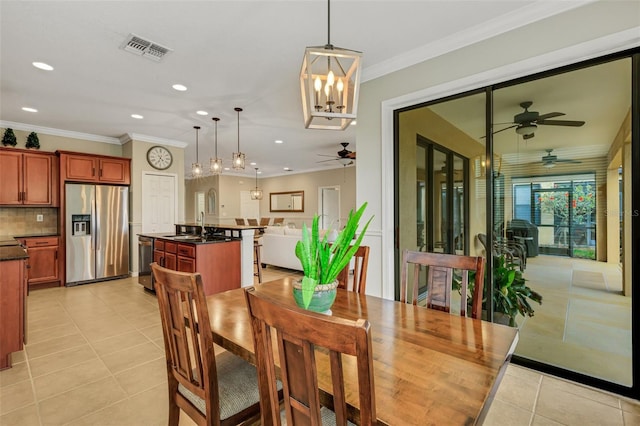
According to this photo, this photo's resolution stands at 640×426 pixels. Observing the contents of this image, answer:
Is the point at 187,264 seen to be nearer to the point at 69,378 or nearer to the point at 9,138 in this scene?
the point at 69,378

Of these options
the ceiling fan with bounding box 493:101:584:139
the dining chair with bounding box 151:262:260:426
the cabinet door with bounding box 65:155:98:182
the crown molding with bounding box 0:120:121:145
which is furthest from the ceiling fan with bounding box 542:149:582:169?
the crown molding with bounding box 0:120:121:145

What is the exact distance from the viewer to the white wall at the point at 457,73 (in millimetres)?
2004

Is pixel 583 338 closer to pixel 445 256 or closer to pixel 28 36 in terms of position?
pixel 445 256

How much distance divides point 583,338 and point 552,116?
170 centimetres

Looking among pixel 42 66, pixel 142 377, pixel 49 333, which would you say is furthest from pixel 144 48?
pixel 49 333

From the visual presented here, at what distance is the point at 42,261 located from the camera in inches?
190

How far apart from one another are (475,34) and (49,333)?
195 inches

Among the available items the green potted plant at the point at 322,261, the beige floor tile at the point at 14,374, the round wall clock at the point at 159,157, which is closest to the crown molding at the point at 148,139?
the round wall clock at the point at 159,157

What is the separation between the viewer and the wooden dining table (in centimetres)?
81

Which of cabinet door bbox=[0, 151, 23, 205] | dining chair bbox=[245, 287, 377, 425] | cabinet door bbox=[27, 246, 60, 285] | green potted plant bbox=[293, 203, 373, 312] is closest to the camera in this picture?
dining chair bbox=[245, 287, 377, 425]

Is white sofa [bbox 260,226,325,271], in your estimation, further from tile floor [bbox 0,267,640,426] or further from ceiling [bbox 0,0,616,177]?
tile floor [bbox 0,267,640,426]

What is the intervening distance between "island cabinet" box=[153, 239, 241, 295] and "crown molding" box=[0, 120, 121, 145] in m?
3.00

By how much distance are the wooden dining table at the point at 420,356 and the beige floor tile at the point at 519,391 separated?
106 centimetres

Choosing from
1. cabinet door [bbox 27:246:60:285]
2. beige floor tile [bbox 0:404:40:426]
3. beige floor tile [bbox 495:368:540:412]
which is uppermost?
cabinet door [bbox 27:246:60:285]
